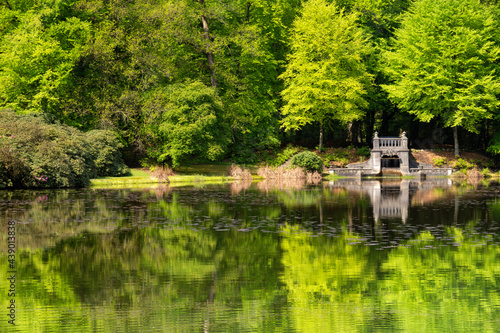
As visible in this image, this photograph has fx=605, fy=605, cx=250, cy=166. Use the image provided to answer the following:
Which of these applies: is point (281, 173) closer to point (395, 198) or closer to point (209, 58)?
point (209, 58)

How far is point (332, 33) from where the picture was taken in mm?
56031

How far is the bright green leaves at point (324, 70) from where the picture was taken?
179 ft

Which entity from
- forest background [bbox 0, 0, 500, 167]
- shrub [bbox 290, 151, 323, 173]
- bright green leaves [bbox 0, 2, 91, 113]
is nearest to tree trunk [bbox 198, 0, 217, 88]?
forest background [bbox 0, 0, 500, 167]

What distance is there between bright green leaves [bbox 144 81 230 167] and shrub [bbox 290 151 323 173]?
19.6 ft

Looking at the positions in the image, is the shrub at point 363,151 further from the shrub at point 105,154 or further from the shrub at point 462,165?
the shrub at point 105,154

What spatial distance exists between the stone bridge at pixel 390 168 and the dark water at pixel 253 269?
2610cm

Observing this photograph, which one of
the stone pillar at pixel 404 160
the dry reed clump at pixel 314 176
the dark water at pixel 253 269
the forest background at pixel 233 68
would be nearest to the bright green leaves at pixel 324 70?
the forest background at pixel 233 68

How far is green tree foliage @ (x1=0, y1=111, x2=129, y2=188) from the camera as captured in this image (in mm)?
35531

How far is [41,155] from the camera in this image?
119 ft

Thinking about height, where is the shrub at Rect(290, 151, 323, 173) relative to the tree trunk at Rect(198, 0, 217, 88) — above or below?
below

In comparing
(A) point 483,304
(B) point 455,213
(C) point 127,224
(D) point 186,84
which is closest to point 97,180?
(D) point 186,84

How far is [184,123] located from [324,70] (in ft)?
47.5

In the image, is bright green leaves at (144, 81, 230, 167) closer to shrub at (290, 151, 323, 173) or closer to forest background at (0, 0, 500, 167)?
forest background at (0, 0, 500, 167)

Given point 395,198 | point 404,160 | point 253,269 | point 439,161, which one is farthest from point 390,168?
point 253,269
